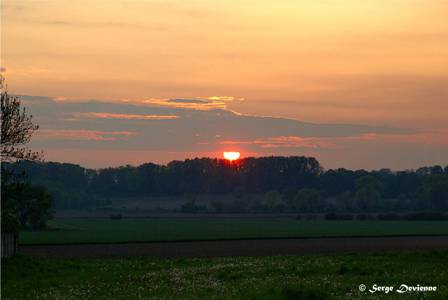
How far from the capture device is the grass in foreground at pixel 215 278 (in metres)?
30.5

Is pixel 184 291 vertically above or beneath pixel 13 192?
beneath

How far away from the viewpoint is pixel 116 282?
121 feet

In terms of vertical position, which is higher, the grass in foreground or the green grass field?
the grass in foreground

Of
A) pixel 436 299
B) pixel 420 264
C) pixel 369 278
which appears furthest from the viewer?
pixel 420 264

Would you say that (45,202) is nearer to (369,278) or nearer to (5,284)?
(5,284)

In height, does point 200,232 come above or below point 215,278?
below

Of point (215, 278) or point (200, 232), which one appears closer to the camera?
point (215, 278)

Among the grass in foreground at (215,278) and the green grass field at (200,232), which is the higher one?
the grass in foreground at (215,278)

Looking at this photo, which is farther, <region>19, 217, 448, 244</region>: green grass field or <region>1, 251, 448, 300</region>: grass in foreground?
<region>19, 217, 448, 244</region>: green grass field

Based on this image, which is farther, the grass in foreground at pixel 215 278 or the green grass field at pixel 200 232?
the green grass field at pixel 200 232

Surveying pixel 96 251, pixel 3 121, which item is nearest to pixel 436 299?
pixel 3 121

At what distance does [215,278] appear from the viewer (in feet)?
123

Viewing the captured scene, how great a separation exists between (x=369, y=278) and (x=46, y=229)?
332ft

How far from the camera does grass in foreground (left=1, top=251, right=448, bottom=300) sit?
30516 mm
